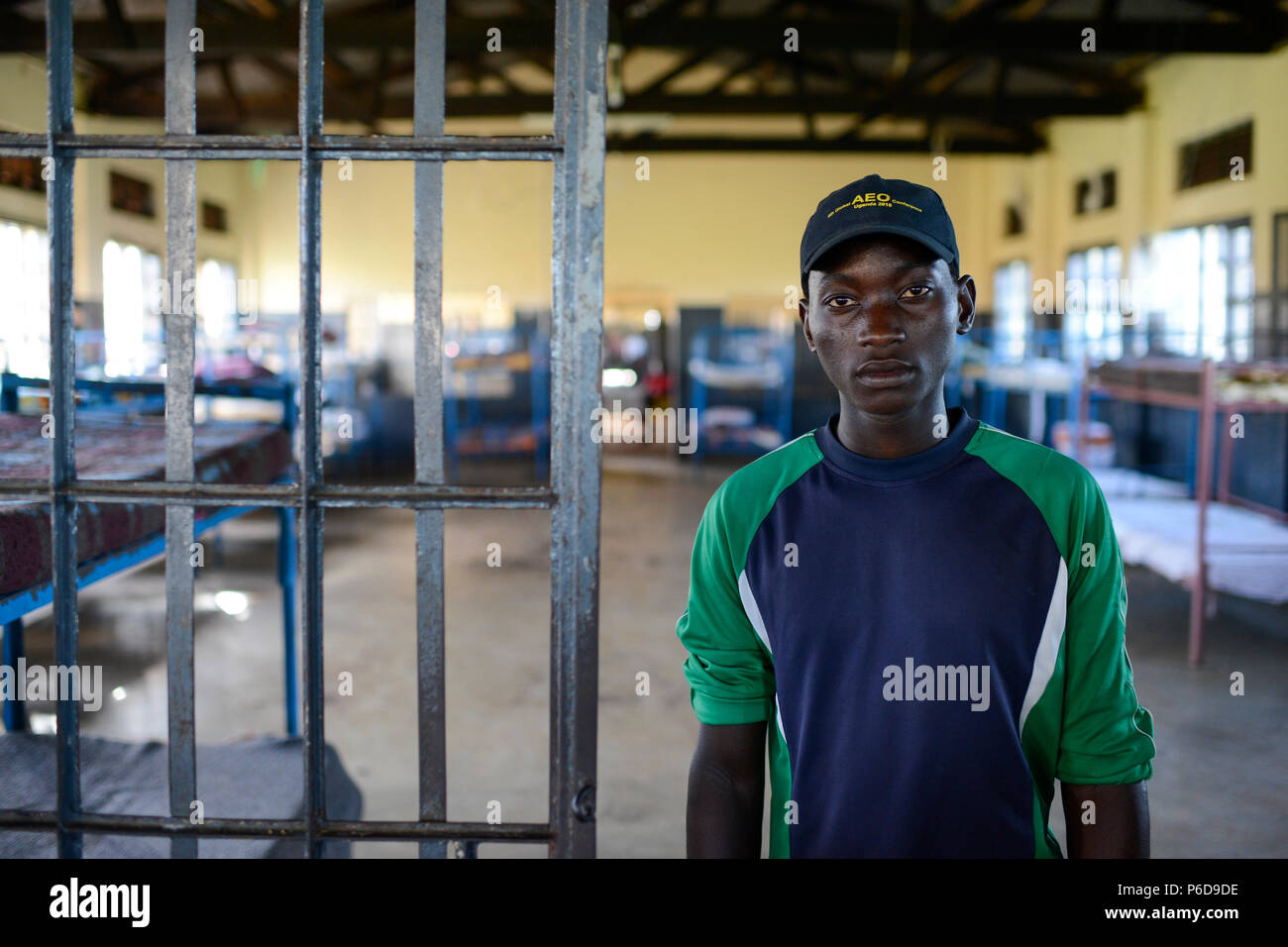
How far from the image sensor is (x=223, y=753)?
214 cm

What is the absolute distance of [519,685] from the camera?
351 cm

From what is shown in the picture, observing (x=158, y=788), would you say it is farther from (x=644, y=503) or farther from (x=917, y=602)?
(x=644, y=503)

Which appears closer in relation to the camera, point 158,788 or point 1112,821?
point 1112,821

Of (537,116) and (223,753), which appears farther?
(537,116)

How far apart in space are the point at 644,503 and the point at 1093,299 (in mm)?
5288

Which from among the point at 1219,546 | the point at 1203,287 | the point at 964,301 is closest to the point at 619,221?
the point at 1203,287

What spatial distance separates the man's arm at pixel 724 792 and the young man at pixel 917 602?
1 cm

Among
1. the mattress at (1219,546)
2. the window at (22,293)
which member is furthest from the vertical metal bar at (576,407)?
the window at (22,293)

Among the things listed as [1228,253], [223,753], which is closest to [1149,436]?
[1228,253]

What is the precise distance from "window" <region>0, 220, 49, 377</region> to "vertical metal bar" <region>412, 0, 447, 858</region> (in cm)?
758

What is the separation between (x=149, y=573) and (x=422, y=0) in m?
4.61
